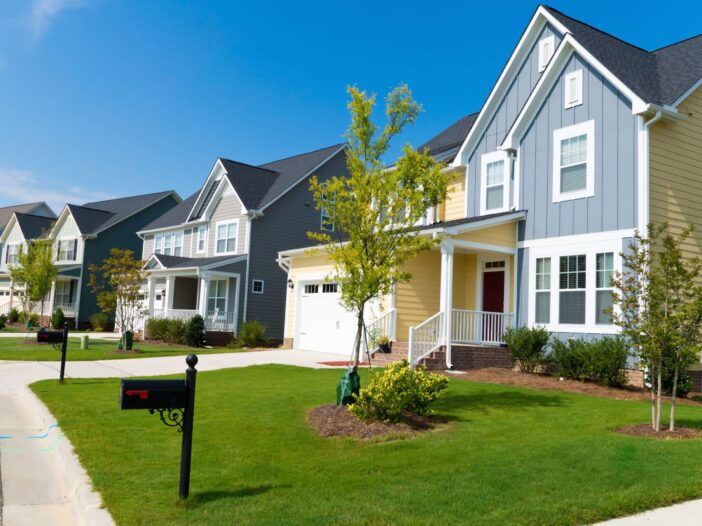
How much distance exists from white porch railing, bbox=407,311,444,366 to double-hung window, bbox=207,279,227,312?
48.8 feet

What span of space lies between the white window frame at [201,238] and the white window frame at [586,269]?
1960cm

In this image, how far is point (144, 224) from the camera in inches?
1641

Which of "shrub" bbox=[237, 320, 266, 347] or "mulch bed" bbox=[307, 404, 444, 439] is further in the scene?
"shrub" bbox=[237, 320, 266, 347]

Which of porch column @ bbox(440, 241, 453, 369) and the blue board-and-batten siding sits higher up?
the blue board-and-batten siding

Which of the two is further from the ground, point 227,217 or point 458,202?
point 227,217

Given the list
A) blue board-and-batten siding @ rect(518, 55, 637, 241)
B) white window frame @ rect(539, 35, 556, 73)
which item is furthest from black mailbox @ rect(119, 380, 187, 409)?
white window frame @ rect(539, 35, 556, 73)

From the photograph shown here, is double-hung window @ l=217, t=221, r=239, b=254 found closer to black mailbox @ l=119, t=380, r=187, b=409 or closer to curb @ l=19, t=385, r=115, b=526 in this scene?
curb @ l=19, t=385, r=115, b=526

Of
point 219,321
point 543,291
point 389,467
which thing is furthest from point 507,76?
point 219,321

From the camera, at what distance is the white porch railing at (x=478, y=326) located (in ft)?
53.7

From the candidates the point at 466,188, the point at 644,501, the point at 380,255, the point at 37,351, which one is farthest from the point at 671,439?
the point at 37,351

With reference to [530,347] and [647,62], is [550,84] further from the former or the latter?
[530,347]

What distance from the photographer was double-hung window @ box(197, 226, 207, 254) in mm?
31906

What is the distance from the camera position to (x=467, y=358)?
1583cm

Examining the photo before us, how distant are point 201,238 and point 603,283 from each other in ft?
73.2
